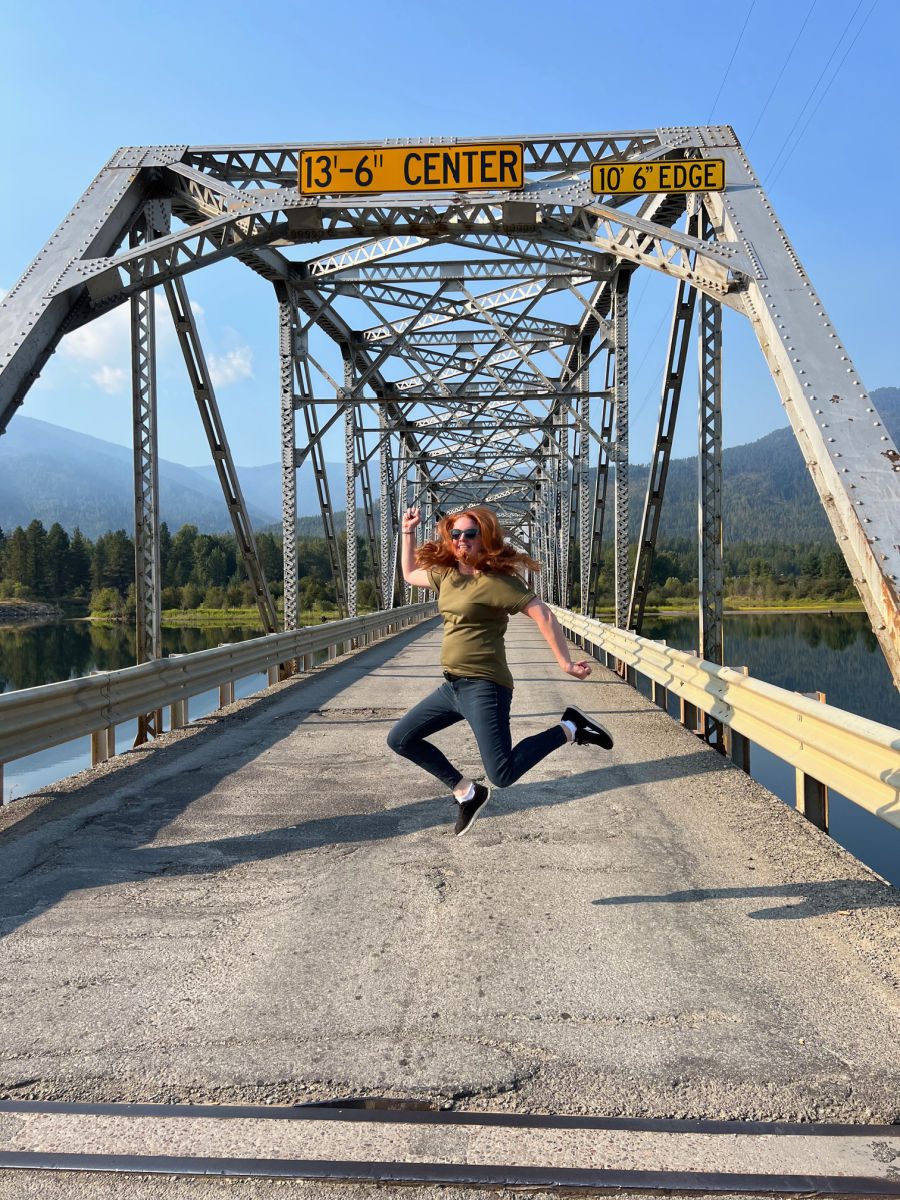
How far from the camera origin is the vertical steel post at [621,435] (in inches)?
743

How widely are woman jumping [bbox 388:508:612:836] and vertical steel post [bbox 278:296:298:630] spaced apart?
12.1 m

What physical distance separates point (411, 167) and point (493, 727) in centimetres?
771

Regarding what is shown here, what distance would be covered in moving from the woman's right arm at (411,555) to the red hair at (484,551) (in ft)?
0.51

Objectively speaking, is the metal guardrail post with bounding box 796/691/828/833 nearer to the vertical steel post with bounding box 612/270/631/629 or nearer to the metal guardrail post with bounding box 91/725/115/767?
the metal guardrail post with bounding box 91/725/115/767

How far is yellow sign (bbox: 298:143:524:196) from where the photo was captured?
10.6 m

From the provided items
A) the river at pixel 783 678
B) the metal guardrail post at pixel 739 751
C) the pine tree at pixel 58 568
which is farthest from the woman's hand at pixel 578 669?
the pine tree at pixel 58 568

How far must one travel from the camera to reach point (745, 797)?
677 cm

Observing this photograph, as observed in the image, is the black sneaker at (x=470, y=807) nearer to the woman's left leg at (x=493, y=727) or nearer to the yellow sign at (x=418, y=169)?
the woman's left leg at (x=493, y=727)

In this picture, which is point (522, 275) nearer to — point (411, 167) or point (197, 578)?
point (411, 167)

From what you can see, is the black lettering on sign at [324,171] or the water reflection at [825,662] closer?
the black lettering on sign at [324,171]

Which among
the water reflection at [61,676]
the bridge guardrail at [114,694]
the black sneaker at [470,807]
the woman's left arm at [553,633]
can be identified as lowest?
the water reflection at [61,676]

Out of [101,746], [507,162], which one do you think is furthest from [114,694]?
[507,162]

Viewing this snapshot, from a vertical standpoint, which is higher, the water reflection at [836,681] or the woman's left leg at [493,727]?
the woman's left leg at [493,727]

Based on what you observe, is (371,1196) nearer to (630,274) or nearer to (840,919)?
(840,919)
